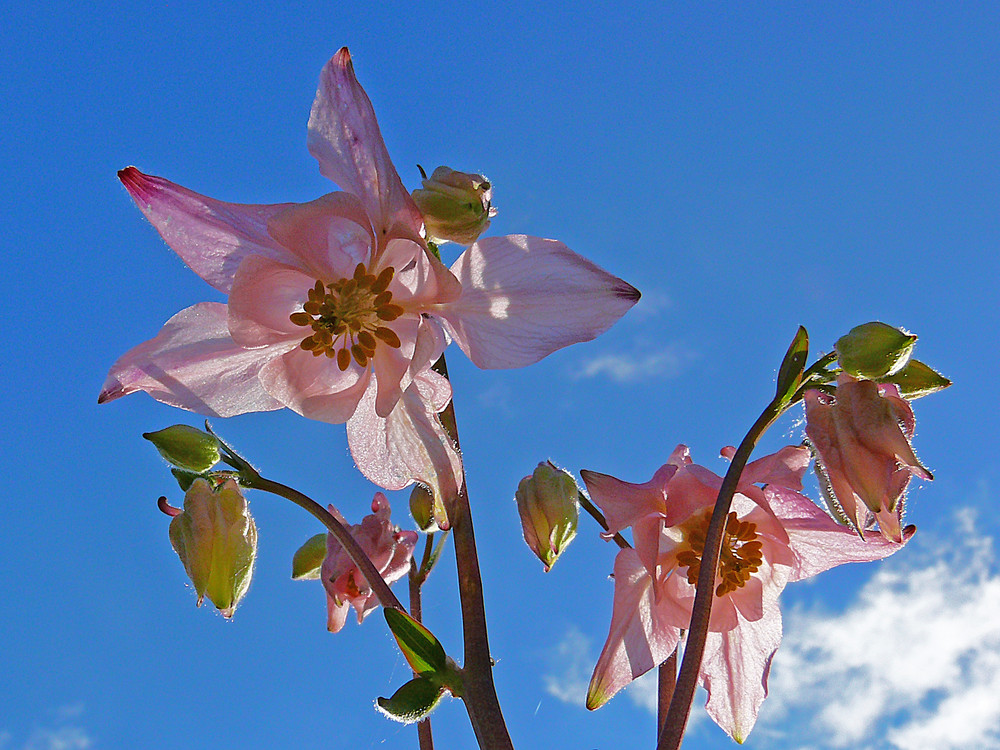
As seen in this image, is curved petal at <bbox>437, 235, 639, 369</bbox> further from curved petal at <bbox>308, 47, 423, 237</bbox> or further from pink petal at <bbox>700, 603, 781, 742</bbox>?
pink petal at <bbox>700, 603, 781, 742</bbox>

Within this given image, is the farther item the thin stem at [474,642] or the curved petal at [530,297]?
the curved petal at [530,297]

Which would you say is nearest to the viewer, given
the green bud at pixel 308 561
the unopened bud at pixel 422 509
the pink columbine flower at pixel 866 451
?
the pink columbine flower at pixel 866 451

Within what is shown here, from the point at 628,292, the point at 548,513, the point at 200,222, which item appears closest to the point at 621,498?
the point at 548,513

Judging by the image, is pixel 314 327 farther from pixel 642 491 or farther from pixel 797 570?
pixel 797 570

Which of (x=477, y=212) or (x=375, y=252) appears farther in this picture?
(x=375, y=252)

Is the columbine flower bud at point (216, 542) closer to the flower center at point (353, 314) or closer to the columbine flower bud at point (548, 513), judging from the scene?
the flower center at point (353, 314)

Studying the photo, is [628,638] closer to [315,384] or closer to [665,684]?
[665,684]

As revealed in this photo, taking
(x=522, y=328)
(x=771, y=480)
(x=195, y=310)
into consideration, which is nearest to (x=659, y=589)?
(x=771, y=480)

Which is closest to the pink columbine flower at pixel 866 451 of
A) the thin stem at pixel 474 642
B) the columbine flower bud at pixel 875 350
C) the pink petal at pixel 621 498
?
the columbine flower bud at pixel 875 350
